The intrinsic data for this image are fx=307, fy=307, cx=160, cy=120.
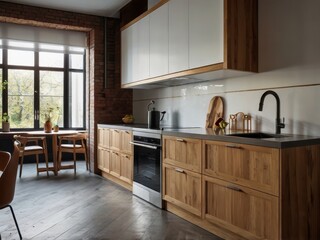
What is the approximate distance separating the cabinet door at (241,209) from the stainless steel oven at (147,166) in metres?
0.85

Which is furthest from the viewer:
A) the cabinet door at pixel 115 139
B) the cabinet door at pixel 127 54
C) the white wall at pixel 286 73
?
the cabinet door at pixel 127 54

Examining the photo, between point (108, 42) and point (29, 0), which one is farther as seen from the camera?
point (108, 42)

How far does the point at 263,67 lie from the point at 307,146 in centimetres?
107

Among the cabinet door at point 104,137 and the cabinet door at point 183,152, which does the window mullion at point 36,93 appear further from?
the cabinet door at point 183,152

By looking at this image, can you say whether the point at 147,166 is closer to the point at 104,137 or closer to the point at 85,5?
the point at 104,137

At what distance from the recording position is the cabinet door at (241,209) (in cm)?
215

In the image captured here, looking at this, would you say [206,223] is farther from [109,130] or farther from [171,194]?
[109,130]

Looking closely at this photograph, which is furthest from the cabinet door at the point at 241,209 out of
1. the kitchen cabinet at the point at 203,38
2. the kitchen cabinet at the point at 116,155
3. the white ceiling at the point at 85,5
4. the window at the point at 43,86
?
the window at the point at 43,86

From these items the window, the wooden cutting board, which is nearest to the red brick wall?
the window

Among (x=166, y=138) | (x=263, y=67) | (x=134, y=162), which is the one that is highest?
(x=263, y=67)

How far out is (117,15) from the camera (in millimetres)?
5516

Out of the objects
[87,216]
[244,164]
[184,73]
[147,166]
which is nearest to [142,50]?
[184,73]

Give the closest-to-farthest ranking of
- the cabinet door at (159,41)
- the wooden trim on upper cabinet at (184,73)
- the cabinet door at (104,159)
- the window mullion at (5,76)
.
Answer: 1. the wooden trim on upper cabinet at (184,73)
2. the cabinet door at (159,41)
3. the cabinet door at (104,159)
4. the window mullion at (5,76)

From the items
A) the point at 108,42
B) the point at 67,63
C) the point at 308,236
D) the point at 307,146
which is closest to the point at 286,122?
the point at 307,146
